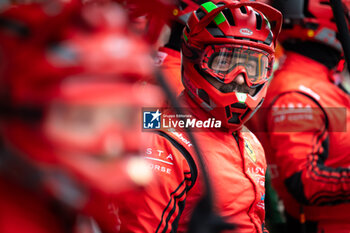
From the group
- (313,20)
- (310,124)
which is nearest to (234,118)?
(310,124)

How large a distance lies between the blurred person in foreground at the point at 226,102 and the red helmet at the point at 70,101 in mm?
1085

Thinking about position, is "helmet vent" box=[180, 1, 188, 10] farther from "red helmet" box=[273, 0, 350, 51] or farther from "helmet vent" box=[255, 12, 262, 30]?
"helmet vent" box=[255, 12, 262, 30]

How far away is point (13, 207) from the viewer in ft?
2.65

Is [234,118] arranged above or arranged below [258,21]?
below

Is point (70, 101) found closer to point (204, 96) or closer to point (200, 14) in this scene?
point (204, 96)

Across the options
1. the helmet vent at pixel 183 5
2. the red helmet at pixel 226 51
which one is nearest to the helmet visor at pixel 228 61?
the red helmet at pixel 226 51

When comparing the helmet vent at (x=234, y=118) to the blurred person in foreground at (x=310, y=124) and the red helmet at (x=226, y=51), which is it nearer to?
the red helmet at (x=226, y=51)

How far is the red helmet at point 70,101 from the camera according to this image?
→ 761 mm

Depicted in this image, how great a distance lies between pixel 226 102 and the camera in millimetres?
2109

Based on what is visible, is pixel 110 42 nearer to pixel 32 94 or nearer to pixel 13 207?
pixel 32 94

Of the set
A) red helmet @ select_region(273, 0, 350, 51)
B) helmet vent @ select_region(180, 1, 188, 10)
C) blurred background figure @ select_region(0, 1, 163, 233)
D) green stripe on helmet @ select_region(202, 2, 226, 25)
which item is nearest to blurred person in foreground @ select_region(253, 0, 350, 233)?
red helmet @ select_region(273, 0, 350, 51)

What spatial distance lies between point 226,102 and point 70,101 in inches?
55.2

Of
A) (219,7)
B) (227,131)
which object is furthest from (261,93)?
(219,7)

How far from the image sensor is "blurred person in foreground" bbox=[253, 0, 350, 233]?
9.41 feet
